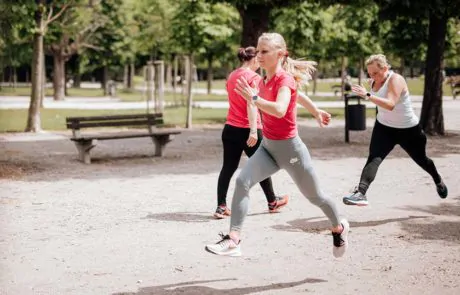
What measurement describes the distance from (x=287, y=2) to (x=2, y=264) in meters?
12.4

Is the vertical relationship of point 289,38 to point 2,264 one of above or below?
above

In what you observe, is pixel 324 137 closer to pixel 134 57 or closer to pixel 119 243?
pixel 119 243

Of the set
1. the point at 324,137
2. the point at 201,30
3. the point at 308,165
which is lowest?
the point at 324,137

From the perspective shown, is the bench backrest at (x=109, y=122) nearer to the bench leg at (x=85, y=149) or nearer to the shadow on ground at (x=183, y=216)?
the bench leg at (x=85, y=149)

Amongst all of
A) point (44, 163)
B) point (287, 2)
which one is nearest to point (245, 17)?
point (287, 2)

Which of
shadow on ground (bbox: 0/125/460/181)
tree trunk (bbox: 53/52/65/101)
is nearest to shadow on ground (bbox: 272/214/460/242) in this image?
shadow on ground (bbox: 0/125/460/181)

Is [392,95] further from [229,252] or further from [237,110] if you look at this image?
[229,252]

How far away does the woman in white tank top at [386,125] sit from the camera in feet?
25.9

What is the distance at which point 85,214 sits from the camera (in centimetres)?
839

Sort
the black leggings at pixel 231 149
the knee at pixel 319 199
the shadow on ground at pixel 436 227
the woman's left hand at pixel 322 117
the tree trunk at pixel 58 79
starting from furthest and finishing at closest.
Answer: the tree trunk at pixel 58 79 < the black leggings at pixel 231 149 < the shadow on ground at pixel 436 227 < the woman's left hand at pixel 322 117 < the knee at pixel 319 199

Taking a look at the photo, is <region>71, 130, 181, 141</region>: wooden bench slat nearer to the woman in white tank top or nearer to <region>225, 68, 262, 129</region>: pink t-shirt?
<region>225, 68, 262, 129</region>: pink t-shirt

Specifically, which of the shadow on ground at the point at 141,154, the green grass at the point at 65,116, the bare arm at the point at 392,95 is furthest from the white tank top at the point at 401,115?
the green grass at the point at 65,116

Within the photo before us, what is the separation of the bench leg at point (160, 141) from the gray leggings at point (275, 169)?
837cm

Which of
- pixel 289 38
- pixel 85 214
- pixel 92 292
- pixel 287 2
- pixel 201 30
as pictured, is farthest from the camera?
pixel 289 38
